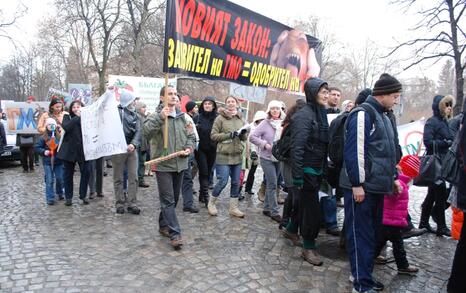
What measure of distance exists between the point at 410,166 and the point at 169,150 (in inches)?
113

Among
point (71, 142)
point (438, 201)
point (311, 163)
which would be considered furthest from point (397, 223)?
point (71, 142)

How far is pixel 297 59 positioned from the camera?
24.7ft

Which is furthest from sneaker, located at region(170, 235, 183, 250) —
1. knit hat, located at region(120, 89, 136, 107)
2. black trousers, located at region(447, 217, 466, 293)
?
black trousers, located at region(447, 217, 466, 293)

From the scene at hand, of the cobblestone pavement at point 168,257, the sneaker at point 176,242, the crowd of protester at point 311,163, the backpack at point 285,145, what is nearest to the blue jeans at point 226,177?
the crowd of protester at point 311,163

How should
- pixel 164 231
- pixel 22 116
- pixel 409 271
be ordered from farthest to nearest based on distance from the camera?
pixel 22 116 < pixel 164 231 < pixel 409 271

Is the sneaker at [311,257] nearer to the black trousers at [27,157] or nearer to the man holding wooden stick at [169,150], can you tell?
the man holding wooden stick at [169,150]

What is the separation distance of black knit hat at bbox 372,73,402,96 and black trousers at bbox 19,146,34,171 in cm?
1020

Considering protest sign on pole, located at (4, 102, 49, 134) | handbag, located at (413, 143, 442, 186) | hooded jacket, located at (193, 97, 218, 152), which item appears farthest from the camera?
protest sign on pole, located at (4, 102, 49, 134)

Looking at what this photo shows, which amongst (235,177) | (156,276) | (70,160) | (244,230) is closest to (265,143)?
(235,177)

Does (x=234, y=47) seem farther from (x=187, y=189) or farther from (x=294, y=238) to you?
(x=294, y=238)

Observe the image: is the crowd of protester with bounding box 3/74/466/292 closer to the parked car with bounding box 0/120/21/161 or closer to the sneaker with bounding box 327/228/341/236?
the sneaker with bounding box 327/228/341/236

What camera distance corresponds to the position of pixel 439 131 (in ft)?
18.5

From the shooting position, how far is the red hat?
14.3 feet

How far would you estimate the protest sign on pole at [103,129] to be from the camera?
20.1 feet
